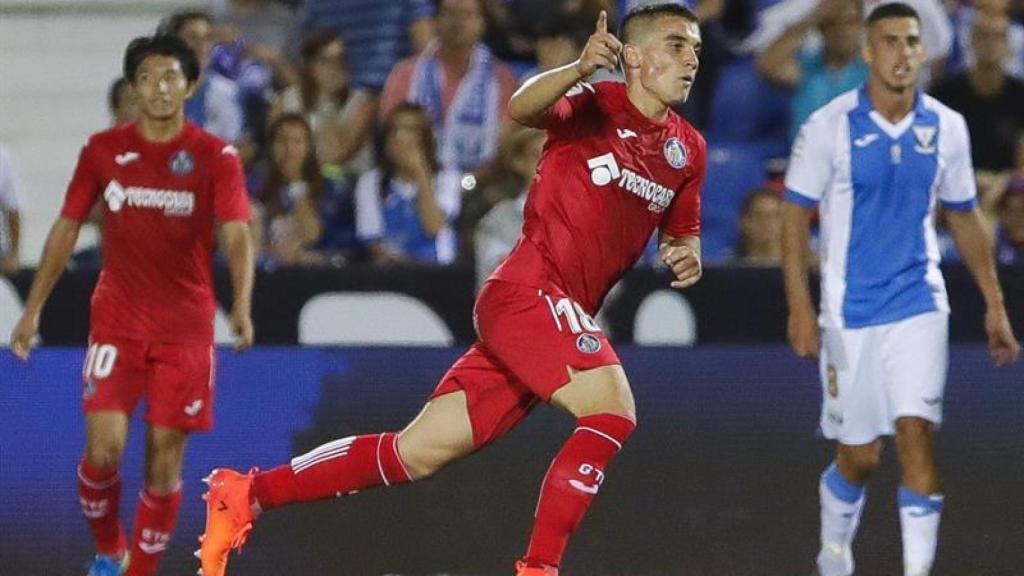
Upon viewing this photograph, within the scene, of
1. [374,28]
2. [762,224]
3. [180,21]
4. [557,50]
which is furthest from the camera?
[374,28]

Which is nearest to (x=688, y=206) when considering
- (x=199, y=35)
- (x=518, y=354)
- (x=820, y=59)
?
(x=518, y=354)

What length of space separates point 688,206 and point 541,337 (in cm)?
76

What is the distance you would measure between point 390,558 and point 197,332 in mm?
1234

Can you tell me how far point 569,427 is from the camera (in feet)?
27.9

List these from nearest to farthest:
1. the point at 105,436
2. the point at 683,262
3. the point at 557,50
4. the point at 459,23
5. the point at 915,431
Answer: the point at 683,262 → the point at 915,431 → the point at 105,436 → the point at 557,50 → the point at 459,23

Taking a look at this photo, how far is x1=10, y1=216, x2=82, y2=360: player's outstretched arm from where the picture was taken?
25.9 feet

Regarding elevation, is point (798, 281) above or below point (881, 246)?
below

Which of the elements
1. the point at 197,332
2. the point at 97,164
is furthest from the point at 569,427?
the point at 97,164

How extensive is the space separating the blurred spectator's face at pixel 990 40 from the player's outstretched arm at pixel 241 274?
4505 millimetres

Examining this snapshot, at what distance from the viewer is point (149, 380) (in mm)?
8062

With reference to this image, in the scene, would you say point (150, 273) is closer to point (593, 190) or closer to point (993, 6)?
point (593, 190)

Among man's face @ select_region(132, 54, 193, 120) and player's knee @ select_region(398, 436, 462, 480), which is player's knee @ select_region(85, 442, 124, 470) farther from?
player's knee @ select_region(398, 436, 462, 480)

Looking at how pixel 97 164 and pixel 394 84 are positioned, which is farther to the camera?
pixel 394 84

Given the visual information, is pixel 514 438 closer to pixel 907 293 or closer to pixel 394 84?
pixel 907 293
